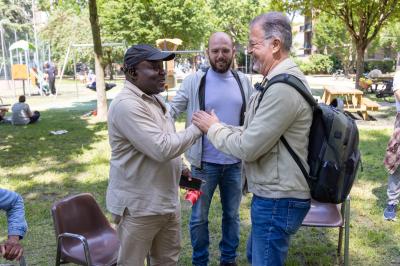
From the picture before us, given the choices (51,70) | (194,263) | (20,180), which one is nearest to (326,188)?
(194,263)

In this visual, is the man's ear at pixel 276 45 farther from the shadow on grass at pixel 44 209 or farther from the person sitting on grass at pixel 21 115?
the person sitting on grass at pixel 21 115

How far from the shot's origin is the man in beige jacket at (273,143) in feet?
6.75

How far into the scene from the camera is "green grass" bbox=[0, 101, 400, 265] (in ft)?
13.5

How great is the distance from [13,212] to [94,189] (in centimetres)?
362

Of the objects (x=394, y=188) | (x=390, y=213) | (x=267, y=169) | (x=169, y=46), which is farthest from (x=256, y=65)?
(x=169, y=46)

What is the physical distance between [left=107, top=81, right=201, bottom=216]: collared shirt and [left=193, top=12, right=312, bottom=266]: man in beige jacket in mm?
263

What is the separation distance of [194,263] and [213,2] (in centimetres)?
4683

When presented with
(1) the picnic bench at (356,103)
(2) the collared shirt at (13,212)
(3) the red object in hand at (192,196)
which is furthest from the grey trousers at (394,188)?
(1) the picnic bench at (356,103)

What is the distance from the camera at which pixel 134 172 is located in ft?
7.87

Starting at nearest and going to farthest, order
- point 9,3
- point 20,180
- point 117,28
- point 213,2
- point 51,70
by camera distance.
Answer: point 20,180
point 51,70
point 117,28
point 9,3
point 213,2

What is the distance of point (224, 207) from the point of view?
3.67 metres

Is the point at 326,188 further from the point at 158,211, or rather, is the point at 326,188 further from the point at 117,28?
the point at 117,28

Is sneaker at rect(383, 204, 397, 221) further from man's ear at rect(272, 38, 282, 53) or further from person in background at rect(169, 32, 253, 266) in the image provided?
man's ear at rect(272, 38, 282, 53)

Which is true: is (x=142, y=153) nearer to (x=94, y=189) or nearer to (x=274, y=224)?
(x=274, y=224)
